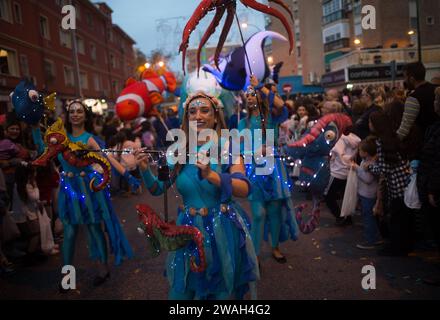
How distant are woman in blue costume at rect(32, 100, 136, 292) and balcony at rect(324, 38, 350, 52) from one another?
33854 millimetres

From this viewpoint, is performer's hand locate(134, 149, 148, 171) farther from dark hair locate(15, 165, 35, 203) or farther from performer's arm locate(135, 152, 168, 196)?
dark hair locate(15, 165, 35, 203)

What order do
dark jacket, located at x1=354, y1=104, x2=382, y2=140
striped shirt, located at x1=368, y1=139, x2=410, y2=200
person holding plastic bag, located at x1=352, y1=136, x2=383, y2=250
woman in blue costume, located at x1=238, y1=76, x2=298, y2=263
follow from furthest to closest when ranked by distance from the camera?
1. dark jacket, located at x1=354, y1=104, x2=382, y2=140
2. person holding plastic bag, located at x1=352, y1=136, x2=383, y2=250
3. striped shirt, located at x1=368, y1=139, x2=410, y2=200
4. woman in blue costume, located at x1=238, y1=76, x2=298, y2=263

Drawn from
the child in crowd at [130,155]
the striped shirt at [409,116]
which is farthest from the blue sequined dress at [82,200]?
the striped shirt at [409,116]

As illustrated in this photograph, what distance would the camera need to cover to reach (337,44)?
112ft

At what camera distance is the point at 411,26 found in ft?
24.1

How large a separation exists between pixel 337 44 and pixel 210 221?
118 feet

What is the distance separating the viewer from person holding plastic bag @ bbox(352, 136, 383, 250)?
174 inches

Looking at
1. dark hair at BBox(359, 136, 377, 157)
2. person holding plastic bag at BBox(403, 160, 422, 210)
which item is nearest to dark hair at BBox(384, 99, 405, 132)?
dark hair at BBox(359, 136, 377, 157)

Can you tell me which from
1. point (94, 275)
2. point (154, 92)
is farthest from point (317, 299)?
point (154, 92)

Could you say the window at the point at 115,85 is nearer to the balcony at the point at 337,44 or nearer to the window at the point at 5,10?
the balcony at the point at 337,44

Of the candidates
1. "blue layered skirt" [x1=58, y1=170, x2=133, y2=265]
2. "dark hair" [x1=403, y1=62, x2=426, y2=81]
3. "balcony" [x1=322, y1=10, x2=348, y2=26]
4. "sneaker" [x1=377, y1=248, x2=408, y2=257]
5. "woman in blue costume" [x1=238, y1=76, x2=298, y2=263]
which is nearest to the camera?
"blue layered skirt" [x1=58, y1=170, x2=133, y2=265]

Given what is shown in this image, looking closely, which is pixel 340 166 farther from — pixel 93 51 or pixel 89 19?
pixel 93 51

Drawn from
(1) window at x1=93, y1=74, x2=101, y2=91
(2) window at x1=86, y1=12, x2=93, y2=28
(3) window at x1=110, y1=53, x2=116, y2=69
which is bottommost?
(1) window at x1=93, y1=74, x2=101, y2=91

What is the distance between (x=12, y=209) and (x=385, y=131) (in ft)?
15.1
